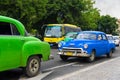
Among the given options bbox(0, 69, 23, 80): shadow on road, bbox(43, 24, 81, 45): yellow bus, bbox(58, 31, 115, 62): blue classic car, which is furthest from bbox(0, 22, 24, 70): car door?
bbox(43, 24, 81, 45): yellow bus

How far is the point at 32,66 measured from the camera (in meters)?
10.4

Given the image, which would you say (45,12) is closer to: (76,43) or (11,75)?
(76,43)

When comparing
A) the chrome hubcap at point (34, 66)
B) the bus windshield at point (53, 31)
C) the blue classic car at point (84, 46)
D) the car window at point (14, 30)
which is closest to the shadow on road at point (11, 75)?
the chrome hubcap at point (34, 66)

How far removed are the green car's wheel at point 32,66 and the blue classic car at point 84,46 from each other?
5.08 m

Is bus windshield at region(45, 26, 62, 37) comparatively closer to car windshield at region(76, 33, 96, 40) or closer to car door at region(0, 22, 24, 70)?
car windshield at region(76, 33, 96, 40)

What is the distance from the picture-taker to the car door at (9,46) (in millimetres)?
8820

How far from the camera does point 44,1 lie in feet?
128

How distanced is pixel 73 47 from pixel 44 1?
24.2 metres

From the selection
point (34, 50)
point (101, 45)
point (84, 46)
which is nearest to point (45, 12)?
point (101, 45)

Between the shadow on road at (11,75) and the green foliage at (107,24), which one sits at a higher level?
the green foliage at (107,24)

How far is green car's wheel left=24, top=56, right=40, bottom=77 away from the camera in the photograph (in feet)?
33.1

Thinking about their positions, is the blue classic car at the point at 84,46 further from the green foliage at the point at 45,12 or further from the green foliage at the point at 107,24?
the green foliage at the point at 107,24

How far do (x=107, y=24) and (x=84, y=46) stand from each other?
83.8 meters

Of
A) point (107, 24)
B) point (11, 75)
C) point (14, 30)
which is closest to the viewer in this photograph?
point (14, 30)
